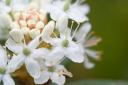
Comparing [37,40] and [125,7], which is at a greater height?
[125,7]

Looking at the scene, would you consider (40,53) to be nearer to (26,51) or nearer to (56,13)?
(26,51)

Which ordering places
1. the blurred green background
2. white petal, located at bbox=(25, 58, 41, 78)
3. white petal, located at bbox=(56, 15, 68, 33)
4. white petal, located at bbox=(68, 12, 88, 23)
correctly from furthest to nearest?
the blurred green background → white petal, located at bbox=(68, 12, 88, 23) → white petal, located at bbox=(56, 15, 68, 33) → white petal, located at bbox=(25, 58, 41, 78)

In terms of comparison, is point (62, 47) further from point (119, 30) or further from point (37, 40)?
point (119, 30)

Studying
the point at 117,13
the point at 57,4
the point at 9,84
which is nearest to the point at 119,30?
the point at 117,13

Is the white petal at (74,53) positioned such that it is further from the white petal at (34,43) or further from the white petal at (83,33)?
the white petal at (83,33)

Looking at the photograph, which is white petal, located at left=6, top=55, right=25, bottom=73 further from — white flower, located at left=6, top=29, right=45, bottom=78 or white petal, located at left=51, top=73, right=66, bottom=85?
white petal, located at left=51, top=73, right=66, bottom=85

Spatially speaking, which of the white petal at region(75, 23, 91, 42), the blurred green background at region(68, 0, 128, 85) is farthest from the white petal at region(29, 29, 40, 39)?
the blurred green background at region(68, 0, 128, 85)

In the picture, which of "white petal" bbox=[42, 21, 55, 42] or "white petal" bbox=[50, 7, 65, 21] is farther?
"white petal" bbox=[50, 7, 65, 21]
